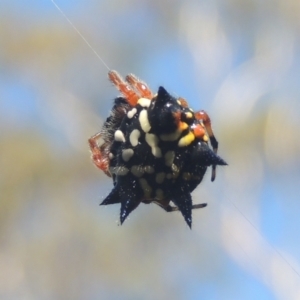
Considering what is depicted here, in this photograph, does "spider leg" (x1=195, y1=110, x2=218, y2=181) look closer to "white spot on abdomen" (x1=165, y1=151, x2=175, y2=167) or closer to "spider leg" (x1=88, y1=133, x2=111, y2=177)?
"white spot on abdomen" (x1=165, y1=151, x2=175, y2=167)

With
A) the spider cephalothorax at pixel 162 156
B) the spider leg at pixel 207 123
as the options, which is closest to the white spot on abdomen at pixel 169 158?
the spider cephalothorax at pixel 162 156

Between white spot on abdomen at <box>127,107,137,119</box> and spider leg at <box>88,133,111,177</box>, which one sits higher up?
white spot on abdomen at <box>127,107,137,119</box>

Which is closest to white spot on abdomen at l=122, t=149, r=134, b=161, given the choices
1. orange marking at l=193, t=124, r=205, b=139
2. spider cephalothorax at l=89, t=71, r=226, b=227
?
spider cephalothorax at l=89, t=71, r=226, b=227

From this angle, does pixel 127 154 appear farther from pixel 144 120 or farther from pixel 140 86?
pixel 140 86

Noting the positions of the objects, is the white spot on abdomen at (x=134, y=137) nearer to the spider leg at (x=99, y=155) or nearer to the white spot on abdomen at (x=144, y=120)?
the white spot on abdomen at (x=144, y=120)

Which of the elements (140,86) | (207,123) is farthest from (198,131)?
(140,86)

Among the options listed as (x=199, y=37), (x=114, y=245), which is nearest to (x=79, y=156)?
(x=114, y=245)
